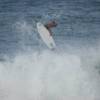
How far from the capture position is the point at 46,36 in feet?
72.1

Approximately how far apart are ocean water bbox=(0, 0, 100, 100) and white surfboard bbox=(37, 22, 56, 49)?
668 mm

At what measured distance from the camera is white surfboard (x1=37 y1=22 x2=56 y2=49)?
2183 cm

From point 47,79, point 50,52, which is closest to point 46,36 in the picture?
point 50,52

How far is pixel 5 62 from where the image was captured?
22.3m

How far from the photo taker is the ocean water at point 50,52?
18344 millimetres

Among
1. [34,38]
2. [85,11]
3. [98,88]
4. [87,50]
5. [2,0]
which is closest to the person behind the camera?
[98,88]

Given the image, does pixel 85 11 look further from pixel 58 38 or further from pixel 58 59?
pixel 58 59

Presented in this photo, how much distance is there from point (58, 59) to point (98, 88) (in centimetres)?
407

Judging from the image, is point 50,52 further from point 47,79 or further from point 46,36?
point 47,79

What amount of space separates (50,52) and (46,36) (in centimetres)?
133

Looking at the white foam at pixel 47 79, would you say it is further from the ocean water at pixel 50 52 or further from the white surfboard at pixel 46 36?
the white surfboard at pixel 46 36

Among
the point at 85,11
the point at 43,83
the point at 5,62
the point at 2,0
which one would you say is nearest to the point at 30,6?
the point at 2,0

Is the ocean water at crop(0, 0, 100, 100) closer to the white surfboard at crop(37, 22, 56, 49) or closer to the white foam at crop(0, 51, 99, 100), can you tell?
the white foam at crop(0, 51, 99, 100)

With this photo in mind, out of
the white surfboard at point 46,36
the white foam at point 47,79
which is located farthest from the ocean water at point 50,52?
the white surfboard at point 46,36
